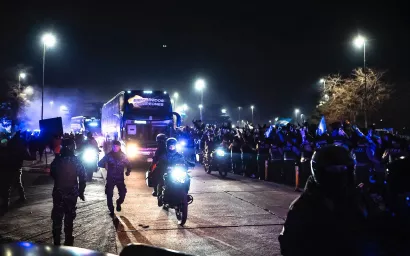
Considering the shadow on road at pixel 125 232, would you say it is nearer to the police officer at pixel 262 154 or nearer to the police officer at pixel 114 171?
the police officer at pixel 114 171

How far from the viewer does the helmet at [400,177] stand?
21.2 ft

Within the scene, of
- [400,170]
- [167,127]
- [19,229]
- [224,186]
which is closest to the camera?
[400,170]

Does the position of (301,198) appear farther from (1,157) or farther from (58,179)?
(1,157)

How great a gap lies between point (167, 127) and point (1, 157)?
41.6ft

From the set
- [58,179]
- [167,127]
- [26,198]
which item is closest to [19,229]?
[58,179]

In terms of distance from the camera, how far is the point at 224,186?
49.6 ft

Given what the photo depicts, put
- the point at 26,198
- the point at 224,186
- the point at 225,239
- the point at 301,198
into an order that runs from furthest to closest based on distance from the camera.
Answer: the point at 224,186 → the point at 26,198 → the point at 225,239 → the point at 301,198

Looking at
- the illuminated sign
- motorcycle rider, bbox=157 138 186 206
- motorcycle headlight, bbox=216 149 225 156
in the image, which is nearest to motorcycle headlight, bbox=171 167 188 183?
motorcycle rider, bbox=157 138 186 206

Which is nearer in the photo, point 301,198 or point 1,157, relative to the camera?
point 301,198

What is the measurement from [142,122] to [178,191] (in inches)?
552

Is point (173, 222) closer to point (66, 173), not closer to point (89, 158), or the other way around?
point (66, 173)

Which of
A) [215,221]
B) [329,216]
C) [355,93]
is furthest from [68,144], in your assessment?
[355,93]

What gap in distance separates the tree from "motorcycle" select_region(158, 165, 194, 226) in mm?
32942

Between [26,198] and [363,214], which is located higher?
[363,214]
